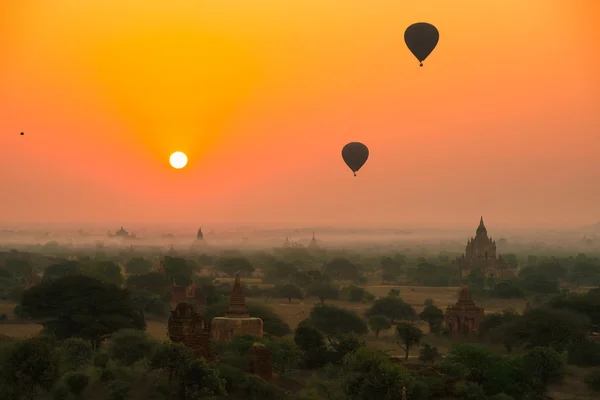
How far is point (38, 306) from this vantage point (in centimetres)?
7494

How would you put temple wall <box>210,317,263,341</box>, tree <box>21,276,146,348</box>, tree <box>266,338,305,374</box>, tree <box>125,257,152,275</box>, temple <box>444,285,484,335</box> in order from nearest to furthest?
tree <box>266,338,305,374</box> < temple wall <box>210,317,263,341</box> < tree <box>21,276,146,348</box> < temple <box>444,285,484,335</box> < tree <box>125,257,152,275</box>

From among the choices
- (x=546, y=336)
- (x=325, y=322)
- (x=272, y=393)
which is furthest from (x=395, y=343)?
(x=272, y=393)

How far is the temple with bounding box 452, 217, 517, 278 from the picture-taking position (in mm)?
159000

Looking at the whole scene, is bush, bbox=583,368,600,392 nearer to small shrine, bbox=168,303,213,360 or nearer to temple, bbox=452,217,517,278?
small shrine, bbox=168,303,213,360

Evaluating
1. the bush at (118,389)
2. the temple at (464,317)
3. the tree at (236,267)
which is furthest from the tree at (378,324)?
the tree at (236,267)

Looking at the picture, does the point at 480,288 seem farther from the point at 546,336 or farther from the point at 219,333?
the point at 219,333

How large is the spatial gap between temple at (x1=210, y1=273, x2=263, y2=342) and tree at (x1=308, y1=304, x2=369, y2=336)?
14.9 metres

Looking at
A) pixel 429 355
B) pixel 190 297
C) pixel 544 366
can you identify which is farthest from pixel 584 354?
pixel 190 297

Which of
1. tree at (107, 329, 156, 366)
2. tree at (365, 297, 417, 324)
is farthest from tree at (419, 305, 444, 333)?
tree at (107, 329, 156, 366)

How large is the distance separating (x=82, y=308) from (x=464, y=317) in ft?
94.0

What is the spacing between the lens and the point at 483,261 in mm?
161375

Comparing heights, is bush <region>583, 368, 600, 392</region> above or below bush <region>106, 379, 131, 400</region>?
above

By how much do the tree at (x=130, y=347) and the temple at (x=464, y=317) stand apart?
30.2 metres

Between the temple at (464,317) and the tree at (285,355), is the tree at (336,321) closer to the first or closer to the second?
the temple at (464,317)
